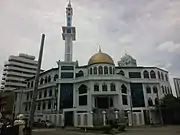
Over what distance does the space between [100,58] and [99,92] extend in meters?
7.88

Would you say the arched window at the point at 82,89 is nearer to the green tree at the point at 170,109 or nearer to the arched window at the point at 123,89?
the arched window at the point at 123,89

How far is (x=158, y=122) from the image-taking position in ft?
130

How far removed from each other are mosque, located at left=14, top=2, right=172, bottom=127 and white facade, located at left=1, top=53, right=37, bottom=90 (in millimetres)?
35876

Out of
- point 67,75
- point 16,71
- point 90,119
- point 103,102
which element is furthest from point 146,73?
point 16,71

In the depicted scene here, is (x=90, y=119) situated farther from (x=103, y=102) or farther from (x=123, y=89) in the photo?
(x=123, y=89)

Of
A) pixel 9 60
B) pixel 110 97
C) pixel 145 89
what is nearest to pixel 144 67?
pixel 145 89

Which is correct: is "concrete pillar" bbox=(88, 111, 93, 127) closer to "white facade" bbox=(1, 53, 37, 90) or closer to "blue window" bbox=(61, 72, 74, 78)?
"blue window" bbox=(61, 72, 74, 78)

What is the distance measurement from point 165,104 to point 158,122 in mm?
4435

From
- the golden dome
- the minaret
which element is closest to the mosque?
the golden dome

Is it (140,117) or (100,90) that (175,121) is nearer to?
(140,117)

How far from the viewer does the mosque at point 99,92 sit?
121 feet

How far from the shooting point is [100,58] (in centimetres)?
4206

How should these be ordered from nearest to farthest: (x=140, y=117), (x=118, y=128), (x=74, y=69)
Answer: (x=118, y=128) → (x=140, y=117) → (x=74, y=69)

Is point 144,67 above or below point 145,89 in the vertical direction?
above
